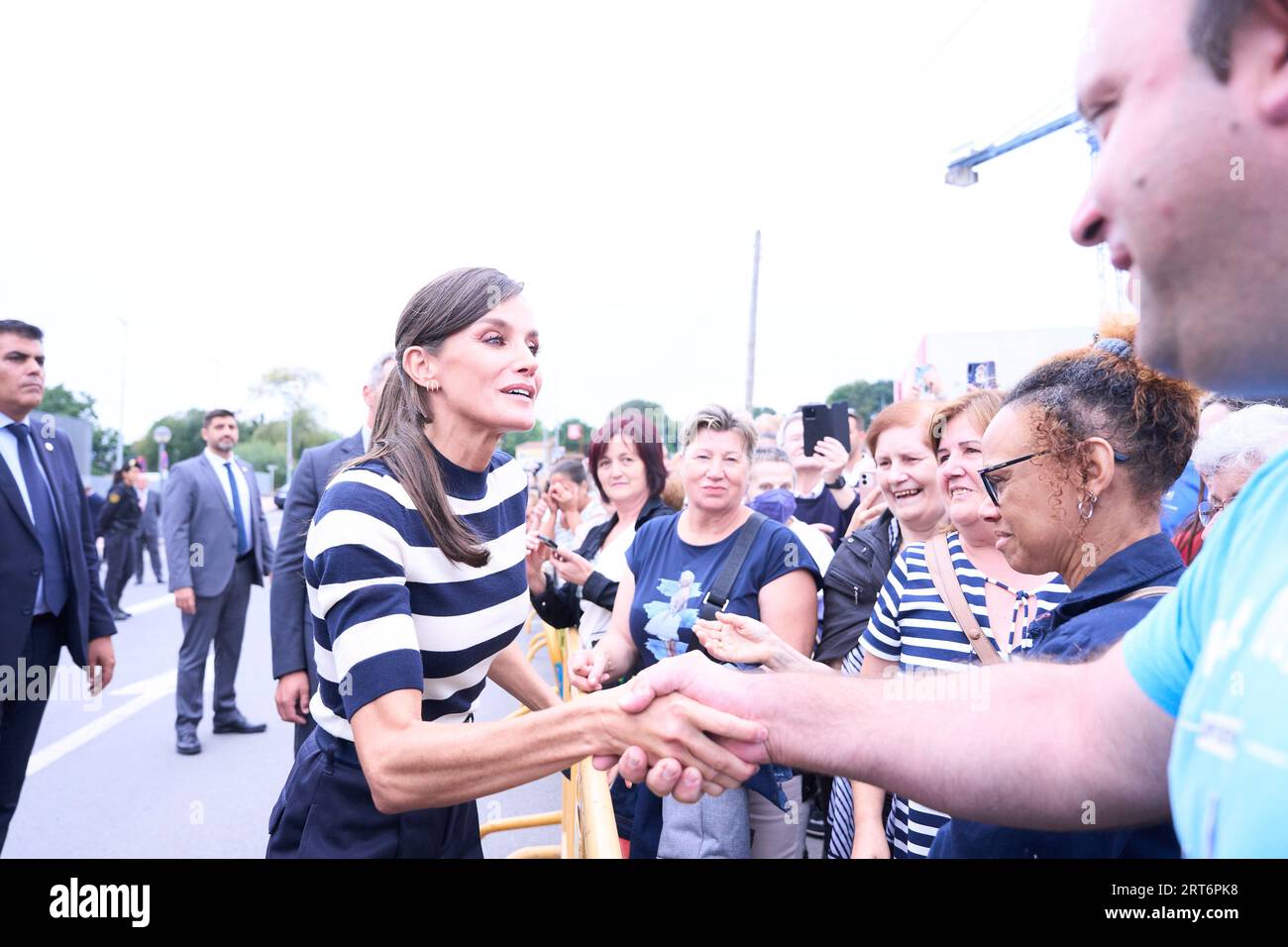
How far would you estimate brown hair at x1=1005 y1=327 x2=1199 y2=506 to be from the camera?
5.76 ft

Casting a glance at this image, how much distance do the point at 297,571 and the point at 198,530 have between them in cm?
262

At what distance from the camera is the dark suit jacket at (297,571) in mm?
Result: 3762

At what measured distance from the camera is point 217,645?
589cm

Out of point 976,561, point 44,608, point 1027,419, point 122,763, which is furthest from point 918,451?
point 122,763

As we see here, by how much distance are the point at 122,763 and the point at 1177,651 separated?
6.07 meters

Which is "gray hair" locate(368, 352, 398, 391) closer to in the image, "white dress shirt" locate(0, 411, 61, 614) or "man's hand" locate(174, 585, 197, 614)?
"white dress shirt" locate(0, 411, 61, 614)

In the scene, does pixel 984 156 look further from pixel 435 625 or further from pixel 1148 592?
pixel 435 625

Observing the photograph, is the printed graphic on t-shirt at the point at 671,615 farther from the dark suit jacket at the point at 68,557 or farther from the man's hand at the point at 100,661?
the man's hand at the point at 100,661

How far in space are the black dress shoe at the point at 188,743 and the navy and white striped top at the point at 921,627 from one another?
4.91 metres

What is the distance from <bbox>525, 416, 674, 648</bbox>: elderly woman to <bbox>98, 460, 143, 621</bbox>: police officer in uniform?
9100 mm

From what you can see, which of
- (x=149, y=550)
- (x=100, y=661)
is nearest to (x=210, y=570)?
(x=100, y=661)

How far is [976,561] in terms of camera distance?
2.44m

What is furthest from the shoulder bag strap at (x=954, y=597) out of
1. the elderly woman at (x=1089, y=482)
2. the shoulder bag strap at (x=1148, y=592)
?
the shoulder bag strap at (x=1148, y=592)
